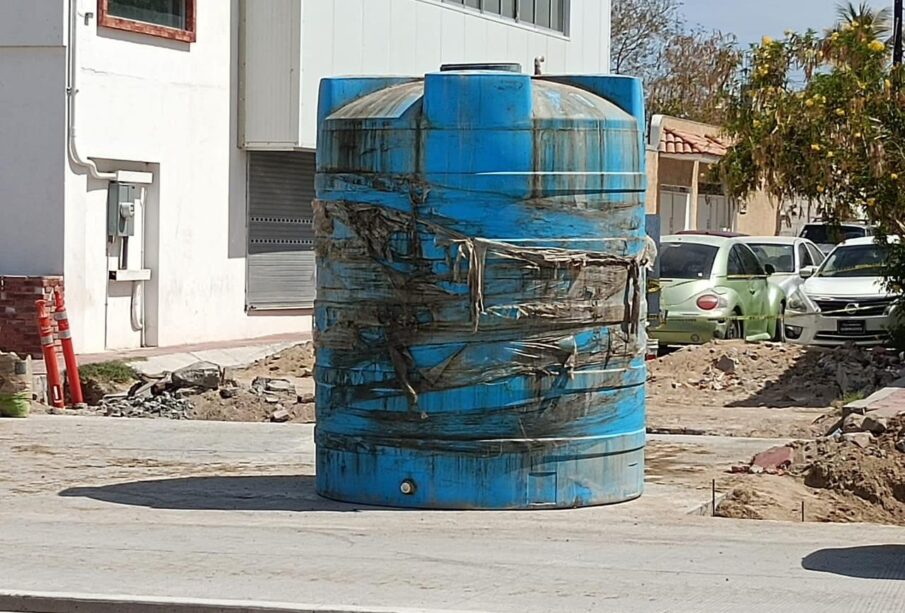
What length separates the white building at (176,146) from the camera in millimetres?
20078

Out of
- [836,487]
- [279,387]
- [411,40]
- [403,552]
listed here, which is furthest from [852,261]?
[403,552]

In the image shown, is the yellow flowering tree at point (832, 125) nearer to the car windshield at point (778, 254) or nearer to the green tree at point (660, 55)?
the car windshield at point (778, 254)

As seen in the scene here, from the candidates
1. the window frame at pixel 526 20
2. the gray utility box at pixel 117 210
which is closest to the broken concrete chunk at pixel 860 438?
→ the gray utility box at pixel 117 210

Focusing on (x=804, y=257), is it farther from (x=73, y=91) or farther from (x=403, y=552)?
(x=403, y=552)

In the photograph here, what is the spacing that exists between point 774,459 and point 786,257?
13.7 metres

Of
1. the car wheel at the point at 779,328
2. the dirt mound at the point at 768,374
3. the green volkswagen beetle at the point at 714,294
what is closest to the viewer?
the dirt mound at the point at 768,374

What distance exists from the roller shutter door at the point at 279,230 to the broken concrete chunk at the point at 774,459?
40.9ft

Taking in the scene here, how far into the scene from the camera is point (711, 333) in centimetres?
2142

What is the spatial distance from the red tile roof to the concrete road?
2896cm

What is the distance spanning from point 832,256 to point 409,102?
13.9m

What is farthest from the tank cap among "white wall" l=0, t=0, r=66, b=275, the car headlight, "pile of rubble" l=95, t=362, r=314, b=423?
the car headlight

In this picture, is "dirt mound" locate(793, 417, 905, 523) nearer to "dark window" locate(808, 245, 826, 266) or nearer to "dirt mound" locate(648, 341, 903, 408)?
"dirt mound" locate(648, 341, 903, 408)

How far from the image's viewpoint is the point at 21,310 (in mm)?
19469

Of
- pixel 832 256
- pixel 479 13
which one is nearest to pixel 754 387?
pixel 832 256
